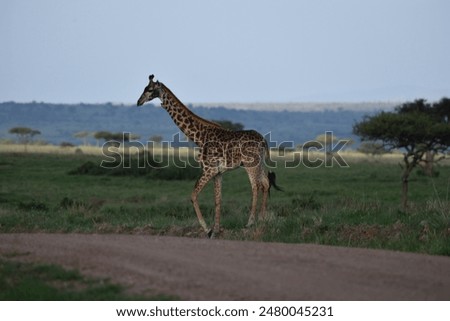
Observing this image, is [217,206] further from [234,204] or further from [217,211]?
[234,204]

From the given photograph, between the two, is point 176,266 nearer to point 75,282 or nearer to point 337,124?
point 75,282

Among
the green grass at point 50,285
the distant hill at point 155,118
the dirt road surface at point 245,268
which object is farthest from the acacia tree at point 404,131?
the distant hill at point 155,118

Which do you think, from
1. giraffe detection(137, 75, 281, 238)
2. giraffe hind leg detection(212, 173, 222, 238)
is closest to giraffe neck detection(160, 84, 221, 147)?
giraffe detection(137, 75, 281, 238)

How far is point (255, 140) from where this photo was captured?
14.1 metres

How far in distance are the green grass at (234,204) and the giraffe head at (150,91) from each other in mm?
1865

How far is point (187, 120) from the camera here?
14.8 metres

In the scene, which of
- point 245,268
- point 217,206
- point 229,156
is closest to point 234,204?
point 229,156

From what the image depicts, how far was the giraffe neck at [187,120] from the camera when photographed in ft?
47.9

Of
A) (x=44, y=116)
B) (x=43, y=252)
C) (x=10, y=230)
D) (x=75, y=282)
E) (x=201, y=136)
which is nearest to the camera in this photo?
(x=75, y=282)

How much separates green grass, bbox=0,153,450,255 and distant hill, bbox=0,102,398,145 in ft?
269

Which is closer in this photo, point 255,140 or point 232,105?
point 255,140

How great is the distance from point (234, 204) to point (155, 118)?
118093 mm

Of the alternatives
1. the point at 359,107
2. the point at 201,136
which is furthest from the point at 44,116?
the point at 201,136
